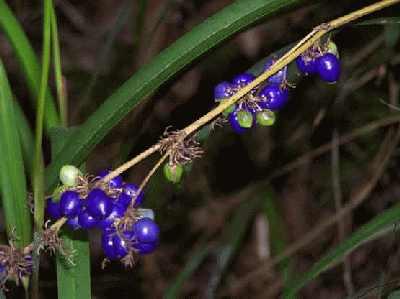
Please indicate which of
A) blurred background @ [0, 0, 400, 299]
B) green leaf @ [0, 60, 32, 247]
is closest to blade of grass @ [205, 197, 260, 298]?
blurred background @ [0, 0, 400, 299]

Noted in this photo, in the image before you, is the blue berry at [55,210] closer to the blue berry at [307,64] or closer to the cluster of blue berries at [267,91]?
the cluster of blue berries at [267,91]

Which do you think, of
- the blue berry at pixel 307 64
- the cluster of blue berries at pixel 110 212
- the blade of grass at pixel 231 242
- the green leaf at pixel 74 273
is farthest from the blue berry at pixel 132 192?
the blade of grass at pixel 231 242

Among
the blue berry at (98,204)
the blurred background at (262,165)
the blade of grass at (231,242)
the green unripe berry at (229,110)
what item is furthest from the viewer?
the blurred background at (262,165)

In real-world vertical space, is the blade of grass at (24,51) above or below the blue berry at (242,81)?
above

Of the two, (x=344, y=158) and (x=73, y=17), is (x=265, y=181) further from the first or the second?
(x=73, y=17)

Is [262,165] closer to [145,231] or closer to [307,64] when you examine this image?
[307,64]

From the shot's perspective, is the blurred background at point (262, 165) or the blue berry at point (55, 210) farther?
the blurred background at point (262, 165)
